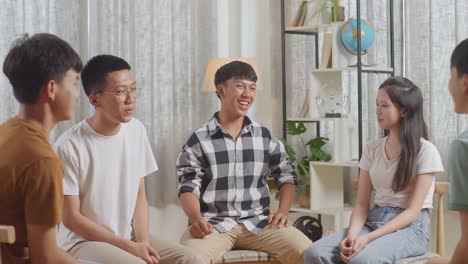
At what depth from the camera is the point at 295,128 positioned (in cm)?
462

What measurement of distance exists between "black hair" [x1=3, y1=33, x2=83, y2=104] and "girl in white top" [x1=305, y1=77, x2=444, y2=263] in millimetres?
1357

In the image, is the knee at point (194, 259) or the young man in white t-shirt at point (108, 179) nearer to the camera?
the young man in white t-shirt at point (108, 179)

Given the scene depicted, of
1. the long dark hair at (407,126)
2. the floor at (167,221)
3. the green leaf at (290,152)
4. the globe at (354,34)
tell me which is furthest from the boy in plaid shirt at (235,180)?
the floor at (167,221)

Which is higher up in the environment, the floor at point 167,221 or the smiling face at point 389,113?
the smiling face at point 389,113

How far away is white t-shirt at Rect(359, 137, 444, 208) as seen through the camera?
3.08 m

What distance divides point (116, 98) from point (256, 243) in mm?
878

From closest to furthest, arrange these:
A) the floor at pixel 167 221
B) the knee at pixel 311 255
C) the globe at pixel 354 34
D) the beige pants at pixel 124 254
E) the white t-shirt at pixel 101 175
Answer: the beige pants at pixel 124 254 → the white t-shirt at pixel 101 175 → the knee at pixel 311 255 → the globe at pixel 354 34 → the floor at pixel 167 221

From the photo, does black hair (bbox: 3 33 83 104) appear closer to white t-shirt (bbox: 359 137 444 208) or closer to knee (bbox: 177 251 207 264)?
knee (bbox: 177 251 207 264)

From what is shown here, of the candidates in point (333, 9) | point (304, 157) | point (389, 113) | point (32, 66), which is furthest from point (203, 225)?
point (333, 9)

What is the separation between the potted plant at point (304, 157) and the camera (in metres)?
4.52

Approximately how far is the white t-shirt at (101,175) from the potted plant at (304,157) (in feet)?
5.82

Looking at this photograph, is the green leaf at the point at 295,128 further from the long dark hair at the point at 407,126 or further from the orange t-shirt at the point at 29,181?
the orange t-shirt at the point at 29,181

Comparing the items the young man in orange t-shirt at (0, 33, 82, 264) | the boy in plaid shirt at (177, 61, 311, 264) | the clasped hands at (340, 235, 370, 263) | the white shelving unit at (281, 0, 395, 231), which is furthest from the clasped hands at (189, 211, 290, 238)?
the young man in orange t-shirt at (0, 33, 82, 264)

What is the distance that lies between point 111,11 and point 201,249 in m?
2.00
